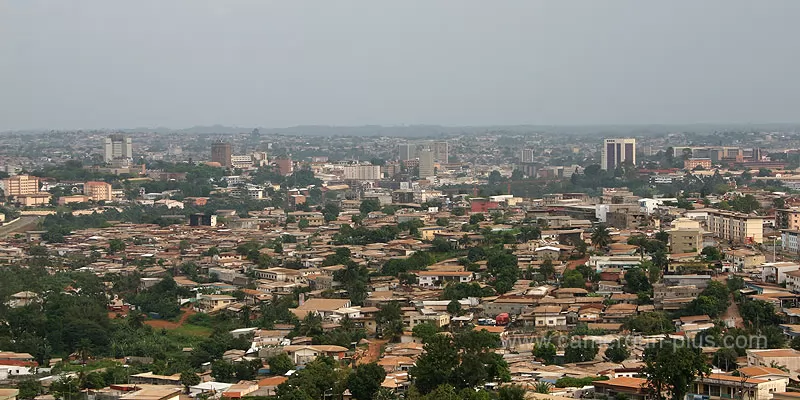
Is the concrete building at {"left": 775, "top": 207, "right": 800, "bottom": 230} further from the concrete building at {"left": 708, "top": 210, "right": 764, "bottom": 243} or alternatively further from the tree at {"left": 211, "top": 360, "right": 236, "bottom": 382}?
the tree at {"left": 211, "top": 360, "right": 236, "bottom": 382}

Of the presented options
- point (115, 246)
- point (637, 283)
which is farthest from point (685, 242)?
point (115, 246)

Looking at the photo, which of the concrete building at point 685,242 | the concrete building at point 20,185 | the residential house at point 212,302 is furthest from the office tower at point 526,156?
the residential house at point 212,302

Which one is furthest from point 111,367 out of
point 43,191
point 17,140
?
point 17,140

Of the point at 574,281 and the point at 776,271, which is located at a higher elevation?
the point at 776,271

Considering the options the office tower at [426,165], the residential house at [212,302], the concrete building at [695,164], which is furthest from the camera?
the office tower at [426,165]

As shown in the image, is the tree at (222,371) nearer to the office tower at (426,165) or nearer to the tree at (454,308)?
the tree at (454,308)

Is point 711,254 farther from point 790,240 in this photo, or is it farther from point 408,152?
point 408,152
